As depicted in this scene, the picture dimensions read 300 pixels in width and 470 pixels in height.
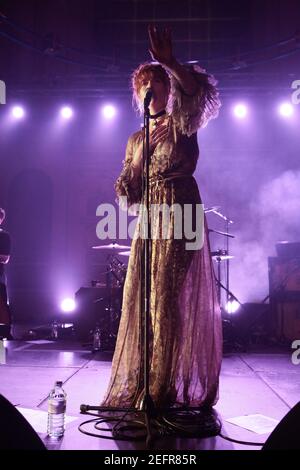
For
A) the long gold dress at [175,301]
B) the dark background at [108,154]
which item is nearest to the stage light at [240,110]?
the dark background at [108,154]

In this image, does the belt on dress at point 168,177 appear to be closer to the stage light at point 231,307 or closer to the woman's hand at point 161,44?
the woman's hand at point 161,44

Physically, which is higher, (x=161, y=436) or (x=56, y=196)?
(x=56, y=196)

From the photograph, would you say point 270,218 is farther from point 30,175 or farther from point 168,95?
point 168,95

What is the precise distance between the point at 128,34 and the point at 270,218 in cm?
609

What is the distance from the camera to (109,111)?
11.9 metres

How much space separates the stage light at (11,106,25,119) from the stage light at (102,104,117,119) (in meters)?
2.16

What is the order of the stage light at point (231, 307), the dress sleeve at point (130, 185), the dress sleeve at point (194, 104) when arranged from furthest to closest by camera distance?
the stage light at point (231, 307) < the dress sleeve at point (130, 185) < the dress sleeve at point (194, 104)

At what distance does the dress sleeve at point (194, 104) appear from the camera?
2721 mm

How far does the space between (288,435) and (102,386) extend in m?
2.70

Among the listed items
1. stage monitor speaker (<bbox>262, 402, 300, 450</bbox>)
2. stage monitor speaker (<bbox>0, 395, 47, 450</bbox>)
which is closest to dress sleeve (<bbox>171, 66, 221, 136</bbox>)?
stage monitor speaker (<bbox>262, 402, 300, 450</bbox>)

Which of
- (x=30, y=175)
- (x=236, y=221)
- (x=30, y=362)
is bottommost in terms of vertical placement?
(x=30, y=362)

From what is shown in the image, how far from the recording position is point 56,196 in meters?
12.0

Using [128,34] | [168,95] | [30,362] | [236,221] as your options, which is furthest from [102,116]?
[168,95]

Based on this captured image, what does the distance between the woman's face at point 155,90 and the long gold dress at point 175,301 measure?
11 cm
